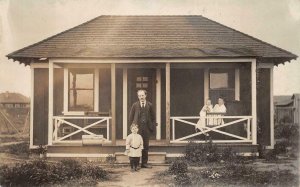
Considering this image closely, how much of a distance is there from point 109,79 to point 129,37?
1.35m

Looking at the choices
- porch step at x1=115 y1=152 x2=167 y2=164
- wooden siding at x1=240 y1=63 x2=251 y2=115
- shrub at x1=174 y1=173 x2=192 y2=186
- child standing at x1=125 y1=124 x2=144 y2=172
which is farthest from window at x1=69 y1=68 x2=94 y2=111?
shrub at x1=174 y1=173 x2=192 y2=186

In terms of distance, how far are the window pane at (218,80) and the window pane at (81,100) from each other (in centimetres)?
355

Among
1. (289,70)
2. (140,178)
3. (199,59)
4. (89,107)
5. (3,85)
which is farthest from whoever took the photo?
(89,107)

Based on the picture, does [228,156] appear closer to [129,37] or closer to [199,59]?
[199,59]

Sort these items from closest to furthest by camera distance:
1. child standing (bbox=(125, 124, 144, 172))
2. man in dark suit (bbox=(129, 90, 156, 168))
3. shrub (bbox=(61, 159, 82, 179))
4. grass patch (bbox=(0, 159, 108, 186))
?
grass patch (bbox=(0, 159, 108, 186))
shrub (bbox=(61, 159, 82, 179))
child standing (bbox=(125, 124, 144, 172))
man in dark suit (bbox=(129, 90, 156, 168))

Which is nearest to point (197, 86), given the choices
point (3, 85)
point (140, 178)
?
point (140, 178)

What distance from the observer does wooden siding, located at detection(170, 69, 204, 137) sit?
14320 mm

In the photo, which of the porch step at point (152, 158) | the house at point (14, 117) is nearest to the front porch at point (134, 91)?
the porch step at point (152, 158)

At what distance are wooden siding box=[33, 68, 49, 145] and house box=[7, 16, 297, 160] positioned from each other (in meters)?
0.03

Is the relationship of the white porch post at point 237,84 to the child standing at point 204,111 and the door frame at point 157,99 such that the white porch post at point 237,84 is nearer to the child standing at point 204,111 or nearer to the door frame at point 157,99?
the child standing at point 204,111

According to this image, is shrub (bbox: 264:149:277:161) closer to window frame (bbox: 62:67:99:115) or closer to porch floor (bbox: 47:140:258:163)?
porch floor (bbox: 47:140:258:163)

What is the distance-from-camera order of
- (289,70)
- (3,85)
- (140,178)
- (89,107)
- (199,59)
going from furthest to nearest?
Result: 1. (89,107)
2. (289,70)
3. (199,59)
4. (3,85)
5. (140,178)

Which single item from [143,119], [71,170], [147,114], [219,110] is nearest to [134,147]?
[143,119]

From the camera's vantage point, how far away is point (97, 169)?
10.5 meters
